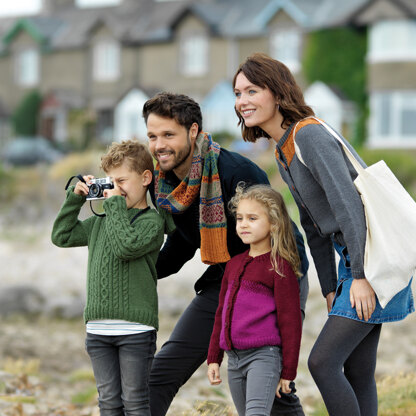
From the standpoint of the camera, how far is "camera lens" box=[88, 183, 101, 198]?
4562mm

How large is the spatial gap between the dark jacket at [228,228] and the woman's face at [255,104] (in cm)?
36

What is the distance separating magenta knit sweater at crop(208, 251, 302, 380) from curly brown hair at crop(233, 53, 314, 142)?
2.69ft

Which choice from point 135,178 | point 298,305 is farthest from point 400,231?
point 135,178

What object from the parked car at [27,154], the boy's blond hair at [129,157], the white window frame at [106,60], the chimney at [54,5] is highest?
the chimney at [54,5]

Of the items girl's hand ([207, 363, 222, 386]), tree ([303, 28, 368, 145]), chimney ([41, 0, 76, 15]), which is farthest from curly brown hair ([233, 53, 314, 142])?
chimney ([41, 0, 76, 15])

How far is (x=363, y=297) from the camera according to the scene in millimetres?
4031

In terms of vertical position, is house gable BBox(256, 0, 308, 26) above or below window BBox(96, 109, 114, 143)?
above

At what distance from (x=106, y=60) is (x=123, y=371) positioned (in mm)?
31482

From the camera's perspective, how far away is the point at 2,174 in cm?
2878

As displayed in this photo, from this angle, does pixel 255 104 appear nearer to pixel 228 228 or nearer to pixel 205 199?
pixel 205 199

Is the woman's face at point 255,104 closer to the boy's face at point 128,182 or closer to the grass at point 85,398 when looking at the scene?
the boy's face at point 128,182

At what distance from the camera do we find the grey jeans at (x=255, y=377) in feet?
13.7

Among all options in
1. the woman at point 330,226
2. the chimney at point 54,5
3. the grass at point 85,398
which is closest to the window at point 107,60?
the chimney at point 54,5

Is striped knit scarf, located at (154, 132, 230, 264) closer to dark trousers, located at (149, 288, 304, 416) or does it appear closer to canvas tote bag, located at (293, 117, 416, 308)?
dark trousers, located at (149, 288, 304, 416)
